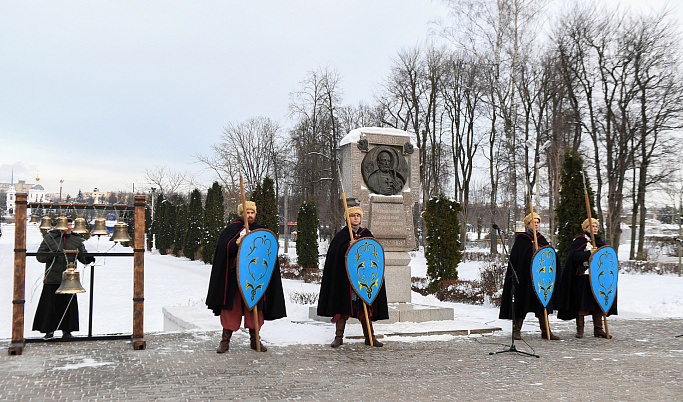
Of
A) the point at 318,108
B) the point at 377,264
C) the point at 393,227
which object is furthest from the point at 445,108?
the point at 377,264

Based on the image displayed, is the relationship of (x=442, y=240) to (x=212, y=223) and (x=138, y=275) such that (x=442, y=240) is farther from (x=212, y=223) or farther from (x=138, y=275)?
(x=212, y=223)

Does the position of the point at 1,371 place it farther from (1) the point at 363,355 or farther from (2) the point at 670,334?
(2) the point at 670,334

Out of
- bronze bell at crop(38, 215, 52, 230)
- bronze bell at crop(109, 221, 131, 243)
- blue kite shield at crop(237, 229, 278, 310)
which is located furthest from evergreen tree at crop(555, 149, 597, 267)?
bronze bell at crop(38, 215, 52, 230)

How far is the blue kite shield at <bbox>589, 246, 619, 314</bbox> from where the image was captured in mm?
8094

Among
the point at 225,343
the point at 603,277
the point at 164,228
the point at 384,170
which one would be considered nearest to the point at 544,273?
the point at 603,277

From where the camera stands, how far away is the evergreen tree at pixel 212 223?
1161 inches

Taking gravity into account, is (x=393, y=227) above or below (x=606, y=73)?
below

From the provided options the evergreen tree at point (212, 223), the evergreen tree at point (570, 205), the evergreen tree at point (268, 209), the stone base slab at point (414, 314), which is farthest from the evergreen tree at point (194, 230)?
the stone base slab at point (414, 314)

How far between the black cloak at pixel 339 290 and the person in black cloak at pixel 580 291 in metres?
2.92

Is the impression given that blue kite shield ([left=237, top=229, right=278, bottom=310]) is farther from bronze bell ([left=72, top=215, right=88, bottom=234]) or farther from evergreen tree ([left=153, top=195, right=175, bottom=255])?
evergreen tree ([left=153, top=195, right=175, bottom=255])

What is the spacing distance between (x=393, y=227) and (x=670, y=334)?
4.76 meters

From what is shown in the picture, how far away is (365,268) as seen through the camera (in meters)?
7.18

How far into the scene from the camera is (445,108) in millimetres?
35250

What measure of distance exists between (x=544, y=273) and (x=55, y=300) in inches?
267
